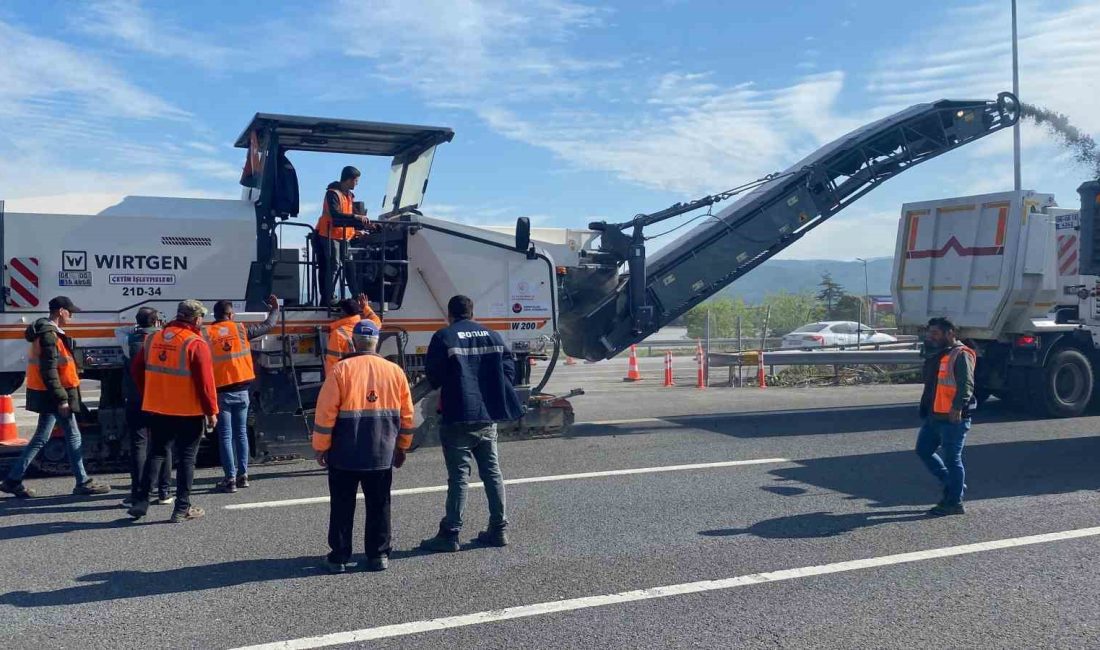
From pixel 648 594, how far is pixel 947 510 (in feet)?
10.1

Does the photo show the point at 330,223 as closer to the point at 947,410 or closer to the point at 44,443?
the point at 44,443

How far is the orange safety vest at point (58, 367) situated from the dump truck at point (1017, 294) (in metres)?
11.2

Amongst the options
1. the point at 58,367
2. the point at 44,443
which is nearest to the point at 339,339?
the point at 58,367

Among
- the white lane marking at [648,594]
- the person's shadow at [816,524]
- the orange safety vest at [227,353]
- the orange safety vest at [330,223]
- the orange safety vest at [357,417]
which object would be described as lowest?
the white lane marking at [648,594]

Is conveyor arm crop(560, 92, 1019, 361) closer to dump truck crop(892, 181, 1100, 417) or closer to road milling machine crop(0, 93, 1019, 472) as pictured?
road milling machine crop(0, 93, 1019, 472)

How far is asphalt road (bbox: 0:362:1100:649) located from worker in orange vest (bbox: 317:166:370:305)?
1940mm

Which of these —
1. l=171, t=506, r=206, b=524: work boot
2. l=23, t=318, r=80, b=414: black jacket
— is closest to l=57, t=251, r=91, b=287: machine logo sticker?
l=23, t=318, r=80, b=414: black jacket

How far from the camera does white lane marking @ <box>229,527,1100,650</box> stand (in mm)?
4699

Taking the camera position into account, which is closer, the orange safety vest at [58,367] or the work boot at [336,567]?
the work boot at [336,567]

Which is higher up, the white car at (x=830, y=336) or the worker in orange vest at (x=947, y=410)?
the white car at (x=830, y=336)

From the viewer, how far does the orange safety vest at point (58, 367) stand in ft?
25.7

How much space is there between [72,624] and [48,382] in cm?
350

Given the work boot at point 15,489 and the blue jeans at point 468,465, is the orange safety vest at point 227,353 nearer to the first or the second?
the work boot at point 15,489

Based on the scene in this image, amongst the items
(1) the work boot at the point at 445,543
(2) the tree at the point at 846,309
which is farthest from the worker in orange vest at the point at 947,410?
(2) the tree at the point at 846,309
